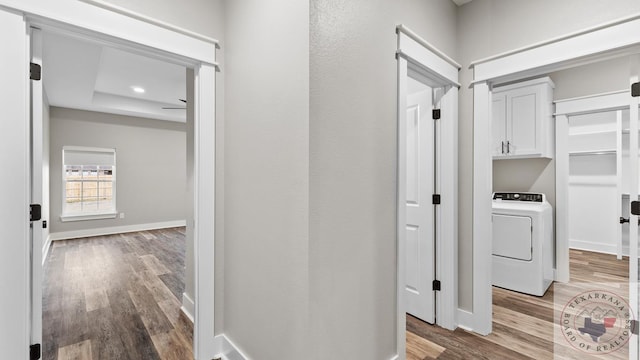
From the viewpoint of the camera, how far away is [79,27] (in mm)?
1437

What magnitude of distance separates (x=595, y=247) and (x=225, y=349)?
6.00 m

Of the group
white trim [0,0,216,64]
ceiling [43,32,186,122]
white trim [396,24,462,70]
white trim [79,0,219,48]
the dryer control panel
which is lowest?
the dryer control panel

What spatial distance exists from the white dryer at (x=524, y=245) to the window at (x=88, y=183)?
24.8 feet

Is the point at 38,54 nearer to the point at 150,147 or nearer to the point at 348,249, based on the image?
the point at 348,249

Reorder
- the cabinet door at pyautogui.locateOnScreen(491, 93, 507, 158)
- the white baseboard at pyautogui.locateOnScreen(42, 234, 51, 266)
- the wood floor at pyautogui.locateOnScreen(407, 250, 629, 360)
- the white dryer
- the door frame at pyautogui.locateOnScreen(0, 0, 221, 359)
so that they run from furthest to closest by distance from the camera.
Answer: the white baseboard at pyautogui.locateOnScreen(42, 234, 51, 266), the cabinet door at pyautogui.locateOnScreen(491, 93, 507, 158), the white dryer, the wood floor at pyautogui.locateOnScreen(407, 250, 629, 360), the door frame at pyautogui.locateOnScreen(0, 0, 221, 359)

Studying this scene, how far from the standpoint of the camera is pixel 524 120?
3.40 metres

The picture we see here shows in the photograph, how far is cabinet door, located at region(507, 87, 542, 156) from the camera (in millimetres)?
3316

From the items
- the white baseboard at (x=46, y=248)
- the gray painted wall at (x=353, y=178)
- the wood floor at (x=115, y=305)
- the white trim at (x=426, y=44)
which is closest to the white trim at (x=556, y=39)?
the white trim at (x=426, y=44)

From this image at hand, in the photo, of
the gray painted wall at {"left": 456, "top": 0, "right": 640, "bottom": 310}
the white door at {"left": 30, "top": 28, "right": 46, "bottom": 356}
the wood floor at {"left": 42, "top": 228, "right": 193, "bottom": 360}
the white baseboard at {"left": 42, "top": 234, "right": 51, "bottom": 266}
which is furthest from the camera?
the white baseboard at {"left": 42, "top": 234, "right": 51, "bottom": 266}

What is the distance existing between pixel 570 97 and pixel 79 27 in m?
4.79

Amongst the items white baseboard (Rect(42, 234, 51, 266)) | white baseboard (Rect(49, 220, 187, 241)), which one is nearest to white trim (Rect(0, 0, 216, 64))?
white baseboard (Rect(42, 234, 51, 266))

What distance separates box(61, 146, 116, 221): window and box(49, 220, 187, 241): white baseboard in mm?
284

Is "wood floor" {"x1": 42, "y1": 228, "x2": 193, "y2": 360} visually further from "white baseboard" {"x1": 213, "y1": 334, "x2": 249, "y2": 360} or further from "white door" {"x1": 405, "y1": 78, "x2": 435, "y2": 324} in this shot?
"white door" {"x1": 405, "y1": 78, "x2": 435, "y2": 324}

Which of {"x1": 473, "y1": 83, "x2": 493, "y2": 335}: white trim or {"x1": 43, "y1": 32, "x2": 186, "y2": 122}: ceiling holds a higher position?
{"x1": 43, "y1": 32, "x2": 186, "y2": 122}: ceiling
